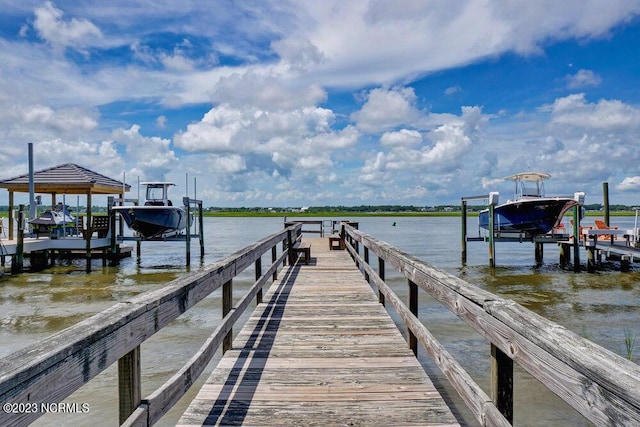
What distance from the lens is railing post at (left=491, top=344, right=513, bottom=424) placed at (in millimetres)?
2127

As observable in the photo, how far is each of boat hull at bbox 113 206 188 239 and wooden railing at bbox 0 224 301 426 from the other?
17726mm

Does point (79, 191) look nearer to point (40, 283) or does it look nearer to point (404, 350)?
point (40, 283)

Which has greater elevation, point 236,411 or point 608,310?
point 236,411

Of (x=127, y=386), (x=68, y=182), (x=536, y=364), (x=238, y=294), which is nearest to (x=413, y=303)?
(x=536, y=364)

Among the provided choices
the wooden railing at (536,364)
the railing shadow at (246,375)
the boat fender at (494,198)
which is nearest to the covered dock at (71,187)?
the railing shadow at (246,375)

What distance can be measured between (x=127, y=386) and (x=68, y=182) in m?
20.4

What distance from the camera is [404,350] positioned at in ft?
14.3

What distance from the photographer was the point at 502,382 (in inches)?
84.6

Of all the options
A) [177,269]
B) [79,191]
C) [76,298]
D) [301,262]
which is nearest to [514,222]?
[301,262]

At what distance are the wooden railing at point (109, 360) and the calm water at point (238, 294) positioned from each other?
2.73 metres

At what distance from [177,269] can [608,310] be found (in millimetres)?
15907

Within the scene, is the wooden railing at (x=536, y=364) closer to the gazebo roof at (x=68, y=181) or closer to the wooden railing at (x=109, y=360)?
the wooden railing at (x=109, y=360)

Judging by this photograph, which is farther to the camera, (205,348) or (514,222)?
(514,222)

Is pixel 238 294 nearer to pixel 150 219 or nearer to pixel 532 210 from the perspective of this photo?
pixel 150 219
